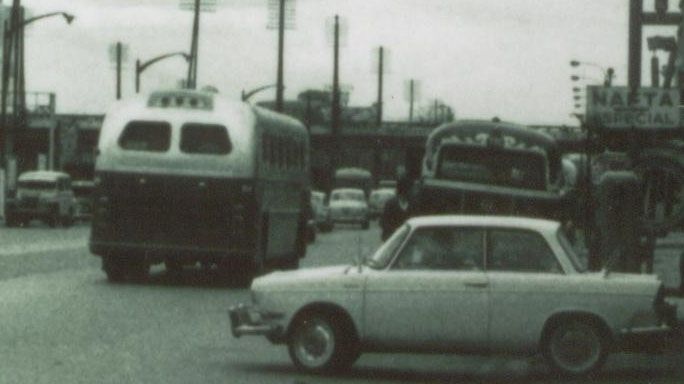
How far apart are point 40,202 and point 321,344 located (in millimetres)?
55392

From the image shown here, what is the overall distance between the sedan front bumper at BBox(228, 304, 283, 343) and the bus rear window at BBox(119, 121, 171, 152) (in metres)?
14.0

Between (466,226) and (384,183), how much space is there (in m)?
126

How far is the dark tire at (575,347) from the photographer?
15188 mm

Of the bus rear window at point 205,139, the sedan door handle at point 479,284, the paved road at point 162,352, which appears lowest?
the paved road at point 162,352

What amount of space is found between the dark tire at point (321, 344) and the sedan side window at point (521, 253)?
1.29 m

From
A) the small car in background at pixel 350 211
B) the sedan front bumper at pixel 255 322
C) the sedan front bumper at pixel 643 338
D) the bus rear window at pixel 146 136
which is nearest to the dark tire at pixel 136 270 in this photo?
the bus rear window at pixel 146 136

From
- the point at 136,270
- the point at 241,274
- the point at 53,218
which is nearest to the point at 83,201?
the point at 53,218

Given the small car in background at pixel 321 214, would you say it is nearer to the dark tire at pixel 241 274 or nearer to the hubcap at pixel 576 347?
the dark tire at pixel 241 274

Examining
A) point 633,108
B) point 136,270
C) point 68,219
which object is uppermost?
point 633,108

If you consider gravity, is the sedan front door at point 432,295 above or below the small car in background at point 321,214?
above

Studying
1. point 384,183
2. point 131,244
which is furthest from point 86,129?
point 131,244

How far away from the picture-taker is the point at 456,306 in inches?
599

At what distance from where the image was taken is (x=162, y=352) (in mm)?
17625

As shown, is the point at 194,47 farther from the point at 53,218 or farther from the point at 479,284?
the point at 479,284
